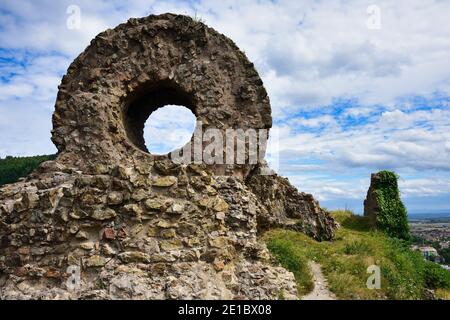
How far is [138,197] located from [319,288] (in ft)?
12.5

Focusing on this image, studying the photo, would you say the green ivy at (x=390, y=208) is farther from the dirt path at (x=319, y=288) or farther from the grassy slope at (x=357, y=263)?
the dirt path at (x=319, y=288)

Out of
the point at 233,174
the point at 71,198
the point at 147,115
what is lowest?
the point at 71,198

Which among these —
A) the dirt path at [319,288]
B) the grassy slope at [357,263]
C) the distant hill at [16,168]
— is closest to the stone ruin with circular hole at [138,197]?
the dirt path at [319,288]

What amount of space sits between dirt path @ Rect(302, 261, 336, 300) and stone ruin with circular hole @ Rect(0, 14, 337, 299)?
25.7 inches

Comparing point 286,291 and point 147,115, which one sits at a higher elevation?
point 147,115

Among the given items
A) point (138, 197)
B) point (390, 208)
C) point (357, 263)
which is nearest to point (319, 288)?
point (357, 263)

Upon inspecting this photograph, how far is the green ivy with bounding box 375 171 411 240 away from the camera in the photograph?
12805 mm

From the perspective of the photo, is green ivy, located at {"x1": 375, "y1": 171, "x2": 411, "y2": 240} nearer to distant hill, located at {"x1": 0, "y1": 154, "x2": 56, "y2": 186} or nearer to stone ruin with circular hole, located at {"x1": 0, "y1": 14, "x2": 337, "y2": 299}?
stone ruin with circular hole, located at {"x1": 0, "y1": 14, "x2": 337, "y2": 299}

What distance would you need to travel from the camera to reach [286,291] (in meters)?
6.21

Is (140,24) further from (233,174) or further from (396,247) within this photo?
(396,247)

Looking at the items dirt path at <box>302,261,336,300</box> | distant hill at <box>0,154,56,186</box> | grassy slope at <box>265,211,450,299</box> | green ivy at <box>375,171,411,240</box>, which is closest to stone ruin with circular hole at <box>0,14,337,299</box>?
dirt path at <box>302,261,336,300</box>

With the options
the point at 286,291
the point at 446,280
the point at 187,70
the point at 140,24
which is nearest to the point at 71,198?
the point at 286,291

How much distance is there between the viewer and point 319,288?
24.0 ft

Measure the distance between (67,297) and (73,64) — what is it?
5.74m
